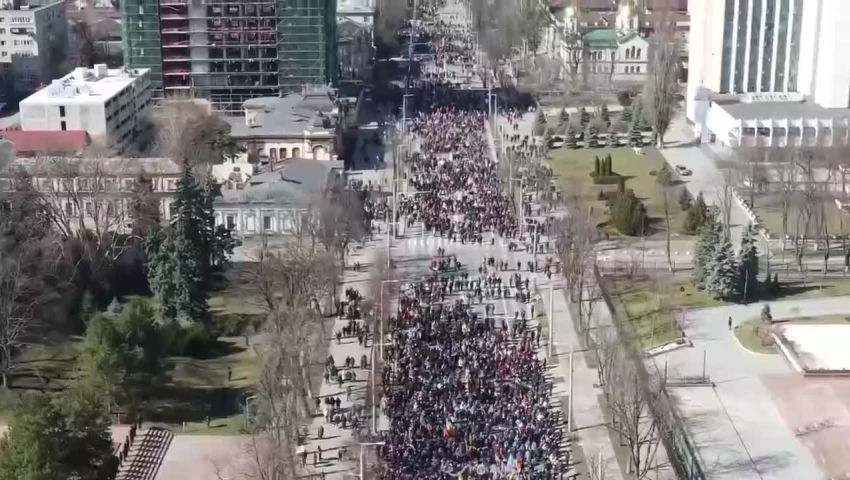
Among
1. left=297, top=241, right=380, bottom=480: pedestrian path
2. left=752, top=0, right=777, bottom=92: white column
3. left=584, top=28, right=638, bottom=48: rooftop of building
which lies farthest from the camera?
left=584, top=28, right=638, bottom=48: rooftop of building

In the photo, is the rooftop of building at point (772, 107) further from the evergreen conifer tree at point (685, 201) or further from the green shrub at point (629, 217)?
the green shrub at point (629, 217)

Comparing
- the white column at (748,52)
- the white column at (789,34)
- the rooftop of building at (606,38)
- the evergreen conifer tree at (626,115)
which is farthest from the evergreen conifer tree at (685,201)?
the rooftop of building at (606,38)

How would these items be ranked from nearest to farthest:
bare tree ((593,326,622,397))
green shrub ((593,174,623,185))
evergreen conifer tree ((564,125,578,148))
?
bare tree ((593,326,622,397)) < green shrub ((593,174,623,185)) < evergreen conifer tree ((564,125,578,148))

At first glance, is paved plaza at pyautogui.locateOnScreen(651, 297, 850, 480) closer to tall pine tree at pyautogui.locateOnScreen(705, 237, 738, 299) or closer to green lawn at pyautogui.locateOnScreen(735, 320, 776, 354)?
green lawn at pyautogui.locateOnScreen(735, 320, 776, 354)

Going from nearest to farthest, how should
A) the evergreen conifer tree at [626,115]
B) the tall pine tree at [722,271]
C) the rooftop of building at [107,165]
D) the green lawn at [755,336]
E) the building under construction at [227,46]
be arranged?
the green lawn at [755,336] < the tall pine tree at [722,271] < the rooftop of building at [107,165] < the evergreen conifer tree at [626,115] < the building under construction at [227,46]

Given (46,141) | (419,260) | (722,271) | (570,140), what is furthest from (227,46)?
(722,271)

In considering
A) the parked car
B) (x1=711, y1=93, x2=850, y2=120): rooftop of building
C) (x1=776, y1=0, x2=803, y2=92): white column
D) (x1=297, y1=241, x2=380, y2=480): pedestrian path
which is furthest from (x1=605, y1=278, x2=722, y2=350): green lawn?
(x1=776, y1=0, x2=803, y2=92): white column
